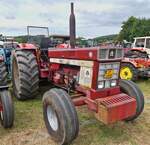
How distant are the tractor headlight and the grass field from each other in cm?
81

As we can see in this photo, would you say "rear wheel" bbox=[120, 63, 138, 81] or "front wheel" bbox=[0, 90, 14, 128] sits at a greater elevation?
"front wheel" bbox=[0, 90, 14, 128]

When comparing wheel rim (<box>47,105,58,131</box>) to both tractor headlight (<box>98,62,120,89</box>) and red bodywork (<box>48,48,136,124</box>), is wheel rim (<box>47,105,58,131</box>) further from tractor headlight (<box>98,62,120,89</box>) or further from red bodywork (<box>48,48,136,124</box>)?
tractor headlight (<box>98,62,120,89</box>)

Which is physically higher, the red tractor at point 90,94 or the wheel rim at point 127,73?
the red tractor at point 90,94

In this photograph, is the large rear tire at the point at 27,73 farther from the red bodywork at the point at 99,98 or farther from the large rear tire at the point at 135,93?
the large rear tire at the point at 135,93

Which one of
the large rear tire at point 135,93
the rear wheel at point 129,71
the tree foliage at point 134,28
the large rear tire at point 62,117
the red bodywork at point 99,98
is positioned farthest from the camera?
the tree foliage at point 134,28

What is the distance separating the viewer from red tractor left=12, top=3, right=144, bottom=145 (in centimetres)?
355

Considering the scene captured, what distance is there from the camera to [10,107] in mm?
4102

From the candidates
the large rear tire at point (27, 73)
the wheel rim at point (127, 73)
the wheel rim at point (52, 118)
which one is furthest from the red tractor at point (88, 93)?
the wheel rim at point (127, 73)

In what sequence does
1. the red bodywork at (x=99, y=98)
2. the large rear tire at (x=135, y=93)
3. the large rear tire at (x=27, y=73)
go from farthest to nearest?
the large rear tire at (x=27, y=73) → the large rear tire at (x=135, y=93) → the red bodywork at (x=99, y=98)

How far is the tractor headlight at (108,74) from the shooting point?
3.85 metres

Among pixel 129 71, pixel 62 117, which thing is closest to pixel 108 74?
pixel 62 117

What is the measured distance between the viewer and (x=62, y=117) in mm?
3504

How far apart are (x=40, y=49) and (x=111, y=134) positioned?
9.44 feet

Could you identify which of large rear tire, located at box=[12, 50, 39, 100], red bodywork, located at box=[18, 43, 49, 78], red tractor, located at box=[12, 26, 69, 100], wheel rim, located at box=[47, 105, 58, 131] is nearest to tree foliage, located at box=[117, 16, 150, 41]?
red tractor, located at box=[12, 26, 69, 100]
